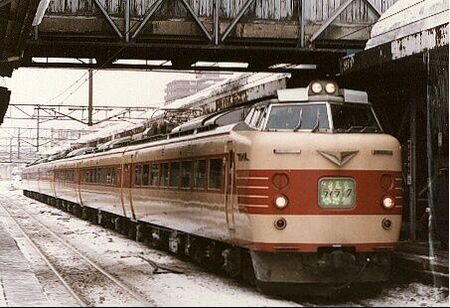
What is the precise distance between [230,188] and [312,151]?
4.75 feet

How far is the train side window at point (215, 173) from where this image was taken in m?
10.9

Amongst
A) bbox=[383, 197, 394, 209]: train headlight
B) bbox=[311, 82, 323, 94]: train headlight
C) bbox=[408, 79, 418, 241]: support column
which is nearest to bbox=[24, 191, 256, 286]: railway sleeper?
bbox=[383, 197, 394, 209]: train headlight

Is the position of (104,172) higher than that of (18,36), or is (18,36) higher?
(18,36)

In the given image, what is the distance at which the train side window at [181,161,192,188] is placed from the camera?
12.6 meters

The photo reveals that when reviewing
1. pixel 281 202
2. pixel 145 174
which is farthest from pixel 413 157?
pixel 145 174

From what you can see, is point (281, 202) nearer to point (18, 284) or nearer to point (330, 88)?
point (330, 88)

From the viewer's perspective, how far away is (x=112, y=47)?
1680 cm

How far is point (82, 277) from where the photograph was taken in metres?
12.4

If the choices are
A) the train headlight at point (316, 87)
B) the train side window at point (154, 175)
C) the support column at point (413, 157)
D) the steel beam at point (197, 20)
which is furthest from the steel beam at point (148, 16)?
the train headlight at point (316, 87)

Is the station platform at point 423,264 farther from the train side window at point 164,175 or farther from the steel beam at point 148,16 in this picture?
the steel beam at point 148,16

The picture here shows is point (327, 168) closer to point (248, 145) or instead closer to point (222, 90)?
point (248, 145)

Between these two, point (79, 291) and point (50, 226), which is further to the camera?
point (50, 226)

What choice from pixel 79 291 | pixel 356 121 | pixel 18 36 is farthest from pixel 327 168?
pixel 18 36

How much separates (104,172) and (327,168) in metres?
13.3
